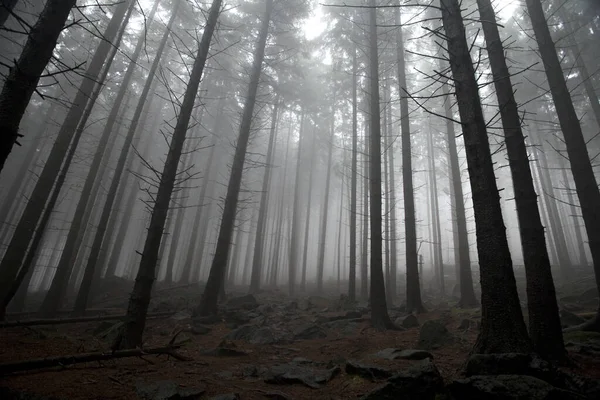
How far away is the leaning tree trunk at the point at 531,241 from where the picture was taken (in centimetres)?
411

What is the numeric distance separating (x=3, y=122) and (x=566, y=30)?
63.3 ft

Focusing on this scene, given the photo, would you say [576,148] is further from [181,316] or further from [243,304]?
[181,316]

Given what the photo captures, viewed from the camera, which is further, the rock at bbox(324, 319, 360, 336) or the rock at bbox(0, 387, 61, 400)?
the rock at bbox(324, 319, 360, 336)

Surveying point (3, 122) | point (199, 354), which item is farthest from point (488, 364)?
point (3, 122)

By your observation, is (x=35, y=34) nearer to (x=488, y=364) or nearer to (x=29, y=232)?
(x=488, y=364)

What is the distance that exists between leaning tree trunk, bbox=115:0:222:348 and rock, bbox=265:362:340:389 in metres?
2.58

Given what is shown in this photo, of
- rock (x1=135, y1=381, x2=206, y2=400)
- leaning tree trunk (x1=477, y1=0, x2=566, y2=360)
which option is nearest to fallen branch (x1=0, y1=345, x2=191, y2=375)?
rock (x1=135, y1=381, x2=206, y2=400)

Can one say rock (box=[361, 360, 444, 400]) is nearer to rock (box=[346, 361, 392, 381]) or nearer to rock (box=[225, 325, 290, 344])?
rock (box=[346, 361, 392, 381])

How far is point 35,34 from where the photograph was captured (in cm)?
327

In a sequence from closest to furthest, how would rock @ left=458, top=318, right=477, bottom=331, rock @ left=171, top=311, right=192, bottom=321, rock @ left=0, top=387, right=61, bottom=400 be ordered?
1. rock @ left=0, top=387, right=61, bottom=400
2. rock @ left=458, top=318, right=477, bottom=331
3. rock @ left=171, top=311, right=192, bottom=321

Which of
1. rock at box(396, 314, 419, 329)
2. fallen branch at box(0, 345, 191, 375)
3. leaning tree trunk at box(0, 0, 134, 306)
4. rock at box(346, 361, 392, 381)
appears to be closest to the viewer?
fallen branch at box(0, 345, 191, 375)

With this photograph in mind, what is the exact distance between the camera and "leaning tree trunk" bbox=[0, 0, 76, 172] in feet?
9.71

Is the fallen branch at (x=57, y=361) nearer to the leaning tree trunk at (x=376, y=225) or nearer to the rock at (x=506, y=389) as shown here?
the rock at (x=506, y=389)

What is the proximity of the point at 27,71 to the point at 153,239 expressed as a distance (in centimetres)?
322
